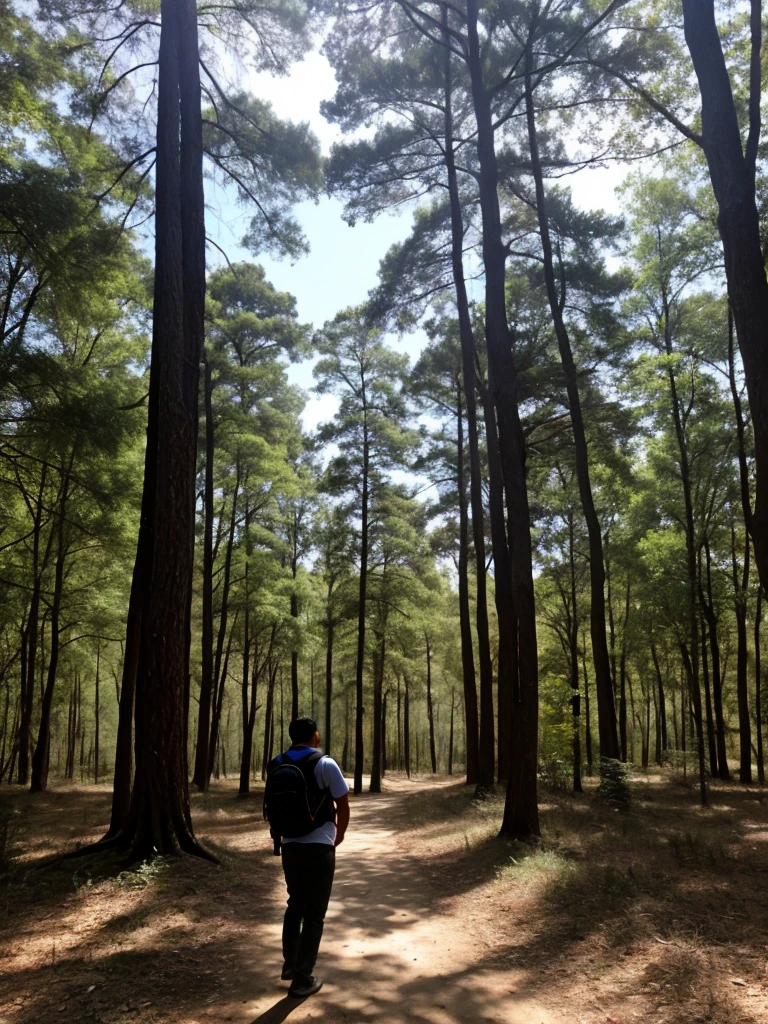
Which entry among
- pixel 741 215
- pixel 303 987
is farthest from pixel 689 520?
pixel 303 987

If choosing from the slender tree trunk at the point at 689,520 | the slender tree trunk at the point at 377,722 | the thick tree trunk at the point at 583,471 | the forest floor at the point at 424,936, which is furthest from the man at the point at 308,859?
the slender tree trunk at the point at 377,722

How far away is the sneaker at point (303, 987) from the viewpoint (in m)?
4.13

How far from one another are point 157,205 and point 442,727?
199ft

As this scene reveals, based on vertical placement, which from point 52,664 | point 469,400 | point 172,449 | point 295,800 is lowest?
point 295,800

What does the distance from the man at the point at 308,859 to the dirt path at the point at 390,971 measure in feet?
0.61

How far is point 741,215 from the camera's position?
5391 millimetres

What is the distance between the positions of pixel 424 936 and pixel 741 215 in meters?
6.90

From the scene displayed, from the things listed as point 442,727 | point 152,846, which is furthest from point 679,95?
point 442,727

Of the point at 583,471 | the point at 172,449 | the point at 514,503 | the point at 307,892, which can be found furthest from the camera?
the point at 583,471

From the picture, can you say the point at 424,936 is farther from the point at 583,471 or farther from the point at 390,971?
the point at 583,471

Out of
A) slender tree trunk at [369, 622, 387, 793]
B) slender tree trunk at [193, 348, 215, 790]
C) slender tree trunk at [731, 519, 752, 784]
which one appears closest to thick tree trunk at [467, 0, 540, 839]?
slender tree trunk at [193, 348, 215, 790]

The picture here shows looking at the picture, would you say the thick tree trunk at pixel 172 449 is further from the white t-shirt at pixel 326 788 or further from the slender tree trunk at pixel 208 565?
the slender tree trunk at pixel 208 565

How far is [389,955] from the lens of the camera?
5.12 meters

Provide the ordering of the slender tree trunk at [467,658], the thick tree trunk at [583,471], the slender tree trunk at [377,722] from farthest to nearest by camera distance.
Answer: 1. the slender tree trunk at [377,722]
2. the slender tree trunk at [467,658]
3. the thick tree trunk at [583,471]
